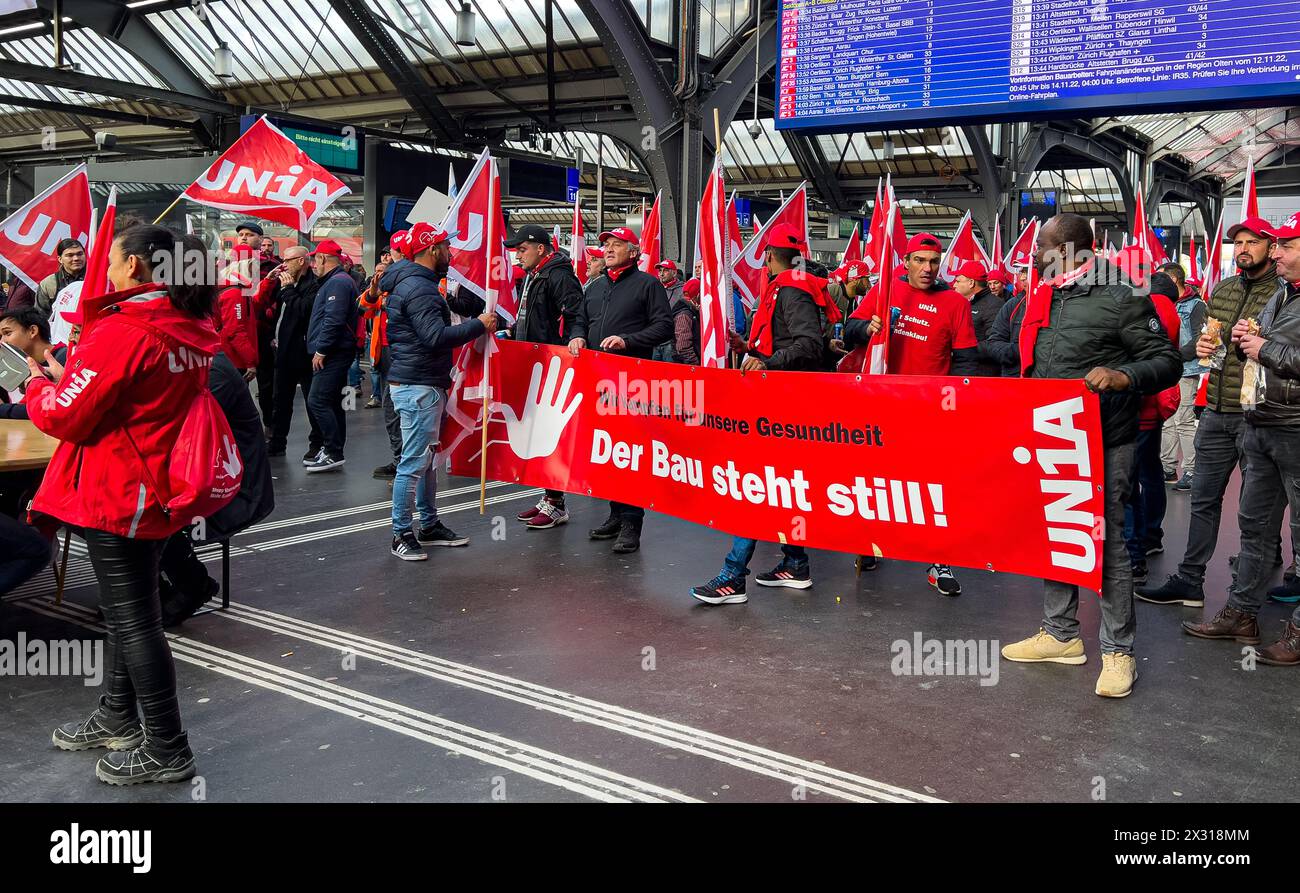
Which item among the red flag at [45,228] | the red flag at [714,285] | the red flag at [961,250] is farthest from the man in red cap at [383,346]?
the red flag at [961,250]

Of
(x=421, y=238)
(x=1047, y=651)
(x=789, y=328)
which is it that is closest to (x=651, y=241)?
(x=421, y=238)

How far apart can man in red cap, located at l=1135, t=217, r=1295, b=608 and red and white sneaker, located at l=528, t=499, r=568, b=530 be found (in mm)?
3906

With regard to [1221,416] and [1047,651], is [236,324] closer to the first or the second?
[1047,651]

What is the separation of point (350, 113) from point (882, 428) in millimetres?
23915

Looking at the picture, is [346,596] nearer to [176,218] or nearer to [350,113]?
[176,218]

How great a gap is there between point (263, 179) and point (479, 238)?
5.63ft

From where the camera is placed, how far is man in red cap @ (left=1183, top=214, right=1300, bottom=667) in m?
5.04

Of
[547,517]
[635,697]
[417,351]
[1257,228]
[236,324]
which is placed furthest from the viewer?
[236,324]

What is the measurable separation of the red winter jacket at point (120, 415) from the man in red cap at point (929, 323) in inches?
173

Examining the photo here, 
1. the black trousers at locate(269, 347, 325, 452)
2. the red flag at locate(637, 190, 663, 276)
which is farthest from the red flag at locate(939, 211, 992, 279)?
the black trousers at locate(269, 347, 325, 452)

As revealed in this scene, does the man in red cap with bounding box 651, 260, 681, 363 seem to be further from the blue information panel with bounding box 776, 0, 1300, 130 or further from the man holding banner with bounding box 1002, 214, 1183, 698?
the man holding banner with bounding box 1002, 214, 1183, 698

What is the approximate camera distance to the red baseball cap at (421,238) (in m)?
6.98

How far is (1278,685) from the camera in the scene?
5008mm

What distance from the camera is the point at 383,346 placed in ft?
42.8
